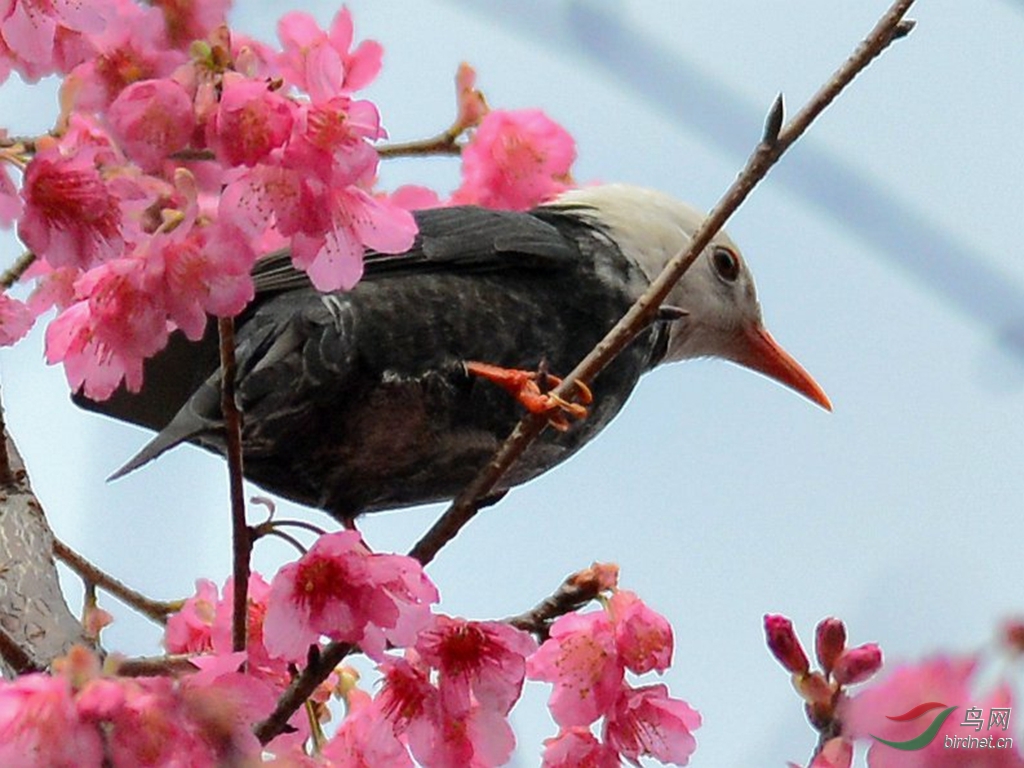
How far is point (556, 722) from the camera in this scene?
84.8 inches

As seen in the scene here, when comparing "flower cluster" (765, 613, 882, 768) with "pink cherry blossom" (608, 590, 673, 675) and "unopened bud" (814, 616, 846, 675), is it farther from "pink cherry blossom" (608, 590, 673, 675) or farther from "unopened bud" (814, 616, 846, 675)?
"pink cherry blossom" (608, 590, 673, 675)

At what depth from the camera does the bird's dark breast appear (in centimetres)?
269

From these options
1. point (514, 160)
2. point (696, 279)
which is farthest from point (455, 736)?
point (696, 279)

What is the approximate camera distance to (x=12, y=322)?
2.08m

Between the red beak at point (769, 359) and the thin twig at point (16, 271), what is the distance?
1.60 m

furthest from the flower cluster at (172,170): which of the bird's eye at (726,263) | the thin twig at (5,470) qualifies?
the bird's eye at (726,263)

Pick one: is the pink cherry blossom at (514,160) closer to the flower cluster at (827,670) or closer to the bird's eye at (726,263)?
the bird's eye at (726,263)

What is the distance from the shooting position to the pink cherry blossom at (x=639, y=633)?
6.88 ft

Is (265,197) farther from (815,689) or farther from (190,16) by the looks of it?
(815,689)

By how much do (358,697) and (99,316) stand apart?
2.07 ft

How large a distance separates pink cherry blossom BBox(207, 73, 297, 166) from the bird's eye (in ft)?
5.79

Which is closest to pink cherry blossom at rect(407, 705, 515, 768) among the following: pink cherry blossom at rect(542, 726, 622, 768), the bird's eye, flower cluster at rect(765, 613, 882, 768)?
pink cherry blossom at rect(542, 726, 622, 768)

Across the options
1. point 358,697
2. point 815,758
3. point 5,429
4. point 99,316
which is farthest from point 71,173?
point 815,758

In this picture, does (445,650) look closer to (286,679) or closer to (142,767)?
(286,679)
